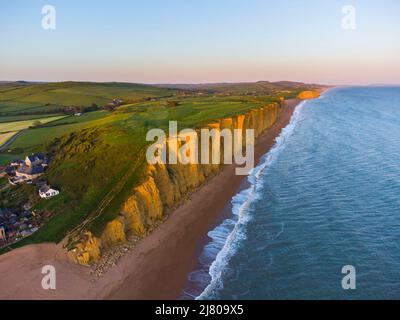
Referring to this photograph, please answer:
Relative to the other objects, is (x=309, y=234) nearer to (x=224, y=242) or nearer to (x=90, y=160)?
(x=224, y=242)

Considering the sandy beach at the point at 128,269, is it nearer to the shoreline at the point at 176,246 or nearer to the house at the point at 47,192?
the shoreline at the point at 176,246

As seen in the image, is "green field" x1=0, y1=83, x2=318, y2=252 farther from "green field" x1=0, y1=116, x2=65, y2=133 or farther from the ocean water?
the ocean water

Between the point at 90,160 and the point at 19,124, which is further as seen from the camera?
the point at 19,124

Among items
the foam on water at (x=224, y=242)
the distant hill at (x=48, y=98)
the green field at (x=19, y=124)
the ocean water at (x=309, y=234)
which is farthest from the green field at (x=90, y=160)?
the distant hill at (x=48, y=98)

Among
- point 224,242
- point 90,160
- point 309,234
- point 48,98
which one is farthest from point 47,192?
point 48,98

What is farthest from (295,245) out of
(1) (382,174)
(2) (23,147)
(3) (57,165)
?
(2) (23,147)
